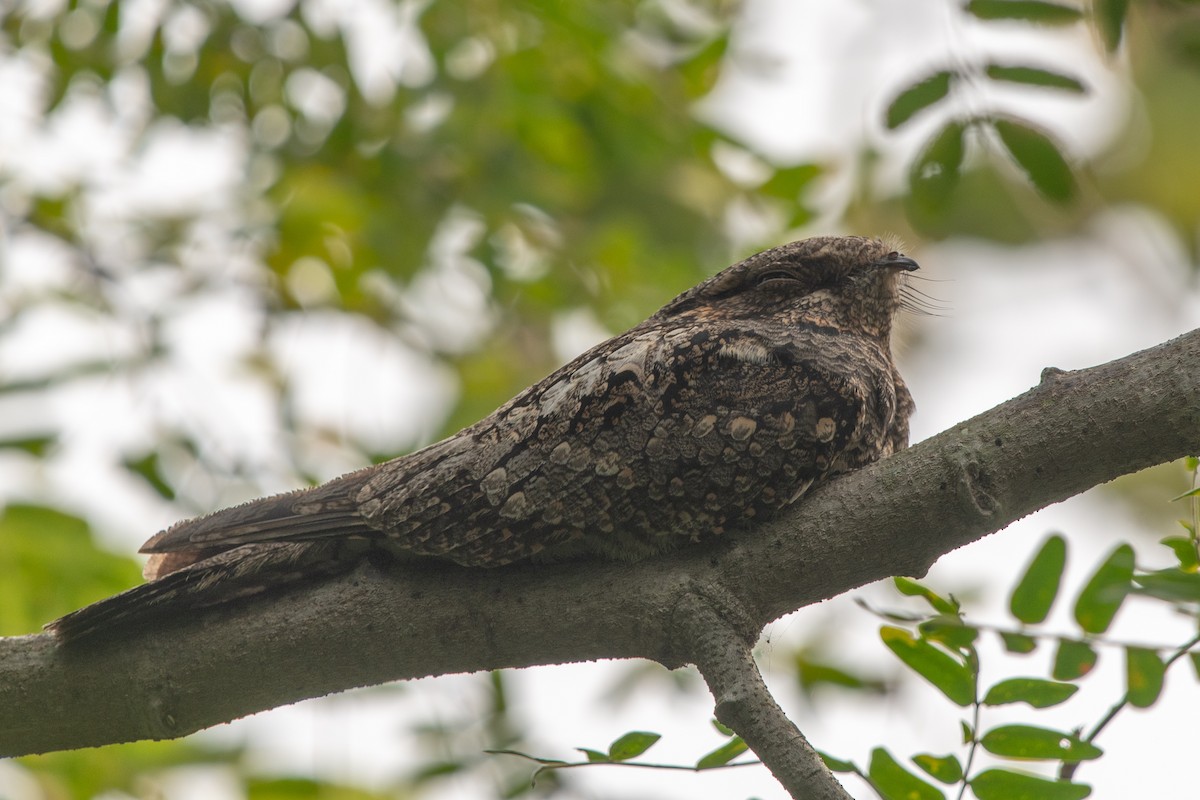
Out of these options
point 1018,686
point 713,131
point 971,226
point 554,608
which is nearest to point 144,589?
point 554,608

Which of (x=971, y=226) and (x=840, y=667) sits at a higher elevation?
(x=971, y=226)

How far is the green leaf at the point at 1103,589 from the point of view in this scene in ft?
6.16

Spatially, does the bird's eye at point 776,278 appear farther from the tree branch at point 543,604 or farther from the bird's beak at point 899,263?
the tree branch at point 543,604

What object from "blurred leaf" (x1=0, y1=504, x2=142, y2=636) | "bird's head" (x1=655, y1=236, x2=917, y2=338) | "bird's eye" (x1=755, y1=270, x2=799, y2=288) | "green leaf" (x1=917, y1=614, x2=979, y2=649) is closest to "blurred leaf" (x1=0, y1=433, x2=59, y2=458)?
"blurred leaf" (x1=0, y1=504, x2=142, y2=636)

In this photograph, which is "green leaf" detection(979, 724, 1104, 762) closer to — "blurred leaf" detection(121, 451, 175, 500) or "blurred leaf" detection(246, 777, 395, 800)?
"blurred leaf" detection(246, 777, 395, 800)

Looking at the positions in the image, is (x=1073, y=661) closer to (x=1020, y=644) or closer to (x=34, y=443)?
(x=1020, y=644)

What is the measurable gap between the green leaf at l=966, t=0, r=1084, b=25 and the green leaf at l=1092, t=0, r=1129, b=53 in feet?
1.09

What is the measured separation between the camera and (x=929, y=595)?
6.88ft

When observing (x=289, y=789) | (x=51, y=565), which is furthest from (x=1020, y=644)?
(x=51, y=565)

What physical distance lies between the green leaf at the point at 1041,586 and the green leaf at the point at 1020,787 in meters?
0.28

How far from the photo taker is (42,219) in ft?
16.7

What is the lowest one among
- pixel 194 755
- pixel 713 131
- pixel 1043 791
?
pixel 1043 791

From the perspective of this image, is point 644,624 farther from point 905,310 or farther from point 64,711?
point 905,310

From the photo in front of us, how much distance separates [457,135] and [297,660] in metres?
2.45
